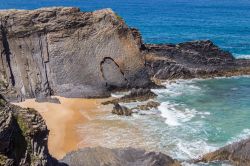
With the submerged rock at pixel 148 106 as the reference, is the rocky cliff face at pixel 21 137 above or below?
above

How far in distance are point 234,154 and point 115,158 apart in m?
8.69

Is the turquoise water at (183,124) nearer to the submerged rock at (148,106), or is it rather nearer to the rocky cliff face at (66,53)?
the submerged rock at (148,106)

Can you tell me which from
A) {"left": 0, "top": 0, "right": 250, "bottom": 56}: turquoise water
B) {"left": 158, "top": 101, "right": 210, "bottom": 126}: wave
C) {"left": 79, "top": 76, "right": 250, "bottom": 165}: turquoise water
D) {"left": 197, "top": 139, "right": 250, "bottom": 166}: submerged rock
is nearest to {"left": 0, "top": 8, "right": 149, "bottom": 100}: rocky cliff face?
{"left": 79, "top": 76, "right": 250, "bottom": 165}: turquoise water

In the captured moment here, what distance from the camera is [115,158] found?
93.7ft

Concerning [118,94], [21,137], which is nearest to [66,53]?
[118,94]

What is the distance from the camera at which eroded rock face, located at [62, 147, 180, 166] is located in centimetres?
2792

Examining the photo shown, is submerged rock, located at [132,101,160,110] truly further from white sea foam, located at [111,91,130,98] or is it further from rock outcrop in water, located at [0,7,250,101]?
rock outcrop in water, located at [0,7,250,101]

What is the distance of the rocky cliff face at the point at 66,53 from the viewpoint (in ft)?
164

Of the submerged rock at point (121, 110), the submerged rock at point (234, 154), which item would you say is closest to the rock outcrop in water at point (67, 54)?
the submerged rock at point (121, 110)

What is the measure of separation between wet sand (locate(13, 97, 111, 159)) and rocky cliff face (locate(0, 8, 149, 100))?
7.62ft

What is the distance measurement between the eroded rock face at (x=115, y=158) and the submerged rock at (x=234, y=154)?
3.84 metres

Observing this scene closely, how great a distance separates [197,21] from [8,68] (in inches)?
3015

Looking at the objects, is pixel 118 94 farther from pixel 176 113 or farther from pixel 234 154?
pixel 234 154

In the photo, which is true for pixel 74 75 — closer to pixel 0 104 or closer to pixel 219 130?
pixel 219 130
